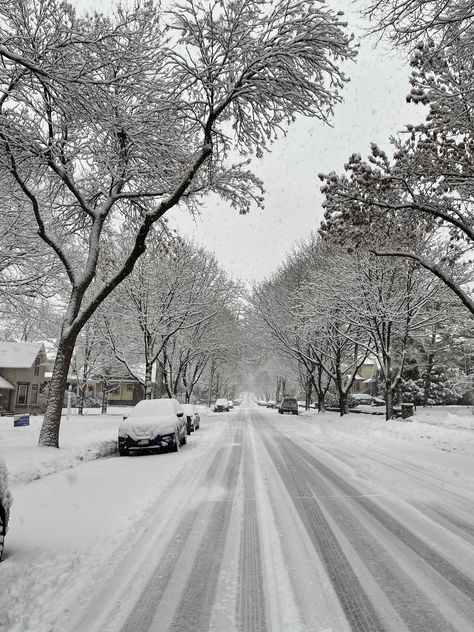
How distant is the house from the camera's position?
1672 inches

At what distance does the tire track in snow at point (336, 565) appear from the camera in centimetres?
325

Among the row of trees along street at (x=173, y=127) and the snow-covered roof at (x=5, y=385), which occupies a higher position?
the row of trees along street at (x=173, y=127)

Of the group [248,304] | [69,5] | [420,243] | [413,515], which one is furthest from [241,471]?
[248,304]

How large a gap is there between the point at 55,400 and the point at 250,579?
29.7 feet

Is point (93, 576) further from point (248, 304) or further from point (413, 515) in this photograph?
point (248, 304)

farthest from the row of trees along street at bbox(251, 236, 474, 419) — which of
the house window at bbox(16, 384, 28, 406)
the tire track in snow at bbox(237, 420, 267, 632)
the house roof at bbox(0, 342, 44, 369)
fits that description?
the house window at bbox(16, 384, 28, 406)

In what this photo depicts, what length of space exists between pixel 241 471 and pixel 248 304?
29.7 metres

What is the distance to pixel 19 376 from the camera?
43312 millimetres

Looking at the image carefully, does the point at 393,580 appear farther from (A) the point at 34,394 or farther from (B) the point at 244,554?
(A) the point at 34,394

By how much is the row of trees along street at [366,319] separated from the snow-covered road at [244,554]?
10491 mm

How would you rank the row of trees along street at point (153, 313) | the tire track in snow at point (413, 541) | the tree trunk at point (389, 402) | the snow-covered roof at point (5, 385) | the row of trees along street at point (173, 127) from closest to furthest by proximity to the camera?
the tire track in snow at point (413, 541), the row of trees along street at point (173, 127), the tree trunk at point (389, 402), the row of trees along street at point (153, 313), the snow-covered roof at point (5, 385)

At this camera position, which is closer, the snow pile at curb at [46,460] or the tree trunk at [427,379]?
the snow pile at curb at [46,460]


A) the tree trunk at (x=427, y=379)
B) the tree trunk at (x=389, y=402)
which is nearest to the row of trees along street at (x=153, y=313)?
the tree trunk at (x=389, y=402)

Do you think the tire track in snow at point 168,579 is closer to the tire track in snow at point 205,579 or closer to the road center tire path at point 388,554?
the tire track in snow at point 205,579
